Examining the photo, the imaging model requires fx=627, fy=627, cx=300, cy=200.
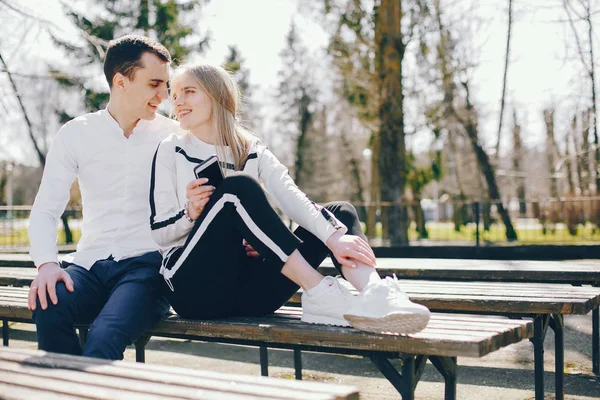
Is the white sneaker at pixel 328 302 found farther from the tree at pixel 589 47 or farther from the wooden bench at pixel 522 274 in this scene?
the tree at pixel 589 47

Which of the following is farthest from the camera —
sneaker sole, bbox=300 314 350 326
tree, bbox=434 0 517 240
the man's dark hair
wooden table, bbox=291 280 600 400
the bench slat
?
tree, bbox=434 0 517 240

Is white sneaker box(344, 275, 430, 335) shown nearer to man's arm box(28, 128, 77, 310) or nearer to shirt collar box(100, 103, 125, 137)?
man's arm box(28, 128, 77, 310)

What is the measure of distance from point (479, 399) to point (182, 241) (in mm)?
2183

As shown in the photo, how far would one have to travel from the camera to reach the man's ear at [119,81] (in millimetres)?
3402

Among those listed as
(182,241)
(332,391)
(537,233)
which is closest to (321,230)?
(182,241)

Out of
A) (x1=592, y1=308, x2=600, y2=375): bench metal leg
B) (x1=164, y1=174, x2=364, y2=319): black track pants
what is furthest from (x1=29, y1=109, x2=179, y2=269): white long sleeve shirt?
(x1=592, y1=308, x2=600, y2=375): bench metal leg

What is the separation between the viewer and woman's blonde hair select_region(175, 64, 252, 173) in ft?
9.88

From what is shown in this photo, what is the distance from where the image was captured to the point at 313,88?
1547 inches

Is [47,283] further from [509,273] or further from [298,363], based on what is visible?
[509,273]

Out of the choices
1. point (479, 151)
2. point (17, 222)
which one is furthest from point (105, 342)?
point (479, 151)

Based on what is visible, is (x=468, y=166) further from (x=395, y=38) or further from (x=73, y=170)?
(x=73, y=170)

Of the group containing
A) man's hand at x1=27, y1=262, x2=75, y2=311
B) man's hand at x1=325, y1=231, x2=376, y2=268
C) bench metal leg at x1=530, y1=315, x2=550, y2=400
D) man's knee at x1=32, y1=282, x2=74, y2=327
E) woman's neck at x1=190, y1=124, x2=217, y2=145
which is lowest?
bench metal leg at x1=530, y1=315, x2=550, y2=400

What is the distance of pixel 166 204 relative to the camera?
288 centimetres

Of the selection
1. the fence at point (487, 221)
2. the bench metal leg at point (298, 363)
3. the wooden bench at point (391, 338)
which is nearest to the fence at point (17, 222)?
the fence at point (487, 221)
